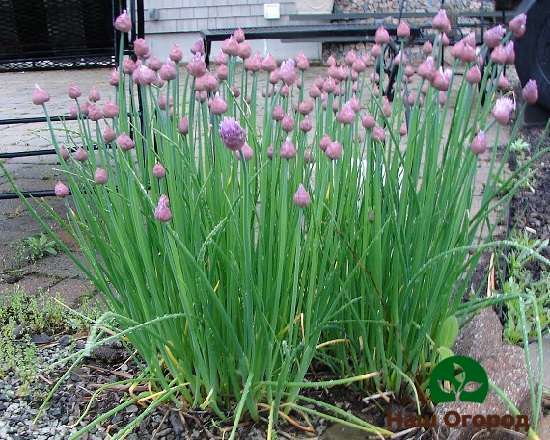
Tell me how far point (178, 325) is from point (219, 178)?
0.31 metres

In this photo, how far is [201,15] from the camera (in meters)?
9.26

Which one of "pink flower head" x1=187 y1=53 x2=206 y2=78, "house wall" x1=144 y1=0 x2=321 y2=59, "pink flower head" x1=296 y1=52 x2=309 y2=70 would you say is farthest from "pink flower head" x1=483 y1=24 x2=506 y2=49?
"house wall" x1=144 y1=0 x2=321 y2=59

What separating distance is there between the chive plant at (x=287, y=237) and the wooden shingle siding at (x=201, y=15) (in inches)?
312

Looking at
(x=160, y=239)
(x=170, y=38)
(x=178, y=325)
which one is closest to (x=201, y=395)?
(x=178, y=325)

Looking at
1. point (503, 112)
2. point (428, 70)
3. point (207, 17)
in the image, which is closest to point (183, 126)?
point (428, 70)

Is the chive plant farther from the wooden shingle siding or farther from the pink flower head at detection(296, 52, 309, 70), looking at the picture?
the wooden shingle siding

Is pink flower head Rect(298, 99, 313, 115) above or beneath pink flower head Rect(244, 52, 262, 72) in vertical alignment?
beneath

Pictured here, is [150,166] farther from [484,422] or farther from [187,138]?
[484,422]

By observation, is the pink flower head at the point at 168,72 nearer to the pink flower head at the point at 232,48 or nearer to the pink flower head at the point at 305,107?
the pink flower head at the point at 232,48

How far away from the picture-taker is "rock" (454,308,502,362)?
1.56 metres

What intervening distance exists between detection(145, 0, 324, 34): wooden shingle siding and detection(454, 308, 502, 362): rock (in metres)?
7.95

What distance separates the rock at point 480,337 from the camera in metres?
1.56

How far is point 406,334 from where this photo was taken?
1503 millimetres

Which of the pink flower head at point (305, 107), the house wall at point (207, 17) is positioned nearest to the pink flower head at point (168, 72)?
the pink flower head at point (305, 107)
